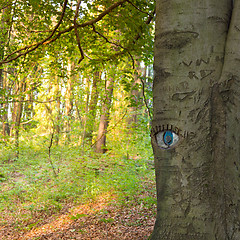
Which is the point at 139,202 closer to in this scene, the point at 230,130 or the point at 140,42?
the point at 140,42

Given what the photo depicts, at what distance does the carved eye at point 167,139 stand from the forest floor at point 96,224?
1839mm

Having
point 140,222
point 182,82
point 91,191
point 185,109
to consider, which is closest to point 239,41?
point 182,82

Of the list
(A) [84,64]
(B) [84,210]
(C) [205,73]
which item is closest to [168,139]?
(C) [205,73]

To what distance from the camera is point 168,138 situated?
5.95ft

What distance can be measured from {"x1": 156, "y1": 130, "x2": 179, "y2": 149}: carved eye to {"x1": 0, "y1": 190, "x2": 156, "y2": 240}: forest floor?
1.84m

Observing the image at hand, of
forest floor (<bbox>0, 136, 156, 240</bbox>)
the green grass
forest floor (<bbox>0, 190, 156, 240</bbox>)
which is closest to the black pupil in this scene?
forest floor (<bbox>0, 190, 156, 240</bbox>)

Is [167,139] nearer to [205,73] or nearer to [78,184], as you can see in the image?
[205,73]

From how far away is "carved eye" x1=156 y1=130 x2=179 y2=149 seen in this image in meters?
1.80

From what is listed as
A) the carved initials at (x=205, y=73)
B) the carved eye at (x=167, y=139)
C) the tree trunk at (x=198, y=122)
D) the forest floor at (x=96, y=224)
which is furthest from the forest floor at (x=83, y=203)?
the carved initials at (x=205, y=73)

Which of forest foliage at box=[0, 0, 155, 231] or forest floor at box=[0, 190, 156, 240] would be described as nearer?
forest floor at box=[0, 190, 156, 240]

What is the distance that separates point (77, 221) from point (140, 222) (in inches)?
54.1

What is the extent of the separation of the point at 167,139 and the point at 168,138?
1cm

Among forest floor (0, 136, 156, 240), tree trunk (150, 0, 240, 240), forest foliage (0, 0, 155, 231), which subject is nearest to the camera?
tree trunk (150, 0, 240, 240)

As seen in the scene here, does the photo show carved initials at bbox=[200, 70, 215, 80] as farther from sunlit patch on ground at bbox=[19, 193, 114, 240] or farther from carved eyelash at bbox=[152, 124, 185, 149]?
sunlit patch on ground at bbox=[19, 193, 114, 240]
